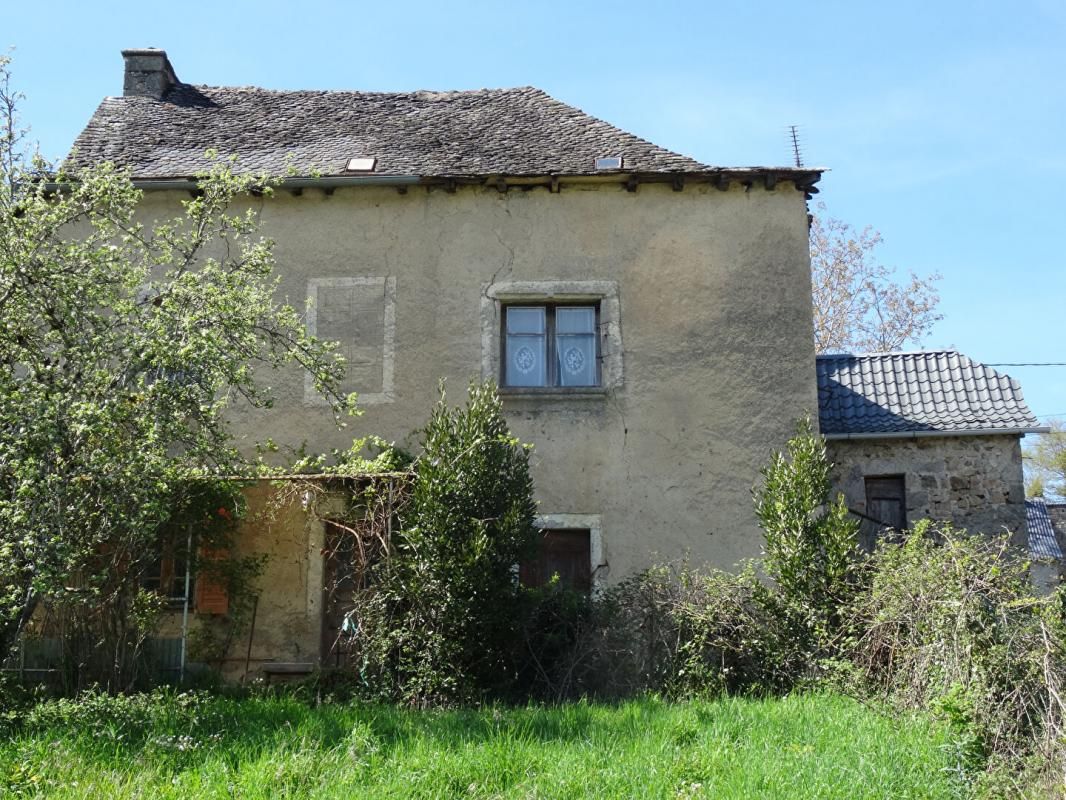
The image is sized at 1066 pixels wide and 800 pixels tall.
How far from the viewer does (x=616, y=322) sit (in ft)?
41.5

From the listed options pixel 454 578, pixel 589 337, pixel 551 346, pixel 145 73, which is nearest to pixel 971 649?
pixel 454 578

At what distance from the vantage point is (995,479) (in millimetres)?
13695

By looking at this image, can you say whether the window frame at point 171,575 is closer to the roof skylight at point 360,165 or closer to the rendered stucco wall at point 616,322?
the rendered stucco wall at point 616,322

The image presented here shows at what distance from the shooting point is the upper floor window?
500 inches

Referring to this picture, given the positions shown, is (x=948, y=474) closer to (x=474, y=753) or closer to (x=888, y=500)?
(x=888, y=500)

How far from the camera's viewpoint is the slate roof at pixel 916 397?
1372 cm

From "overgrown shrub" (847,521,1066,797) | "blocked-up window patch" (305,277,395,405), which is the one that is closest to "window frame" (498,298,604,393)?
"blocked-up window patch" (305,277,395,405)

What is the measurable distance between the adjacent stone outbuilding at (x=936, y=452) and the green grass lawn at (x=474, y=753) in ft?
19.6

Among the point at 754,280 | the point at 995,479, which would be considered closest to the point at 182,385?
the point at 754,280

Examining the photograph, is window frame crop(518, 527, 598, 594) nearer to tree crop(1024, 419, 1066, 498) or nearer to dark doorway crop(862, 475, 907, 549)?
dark doorway crop(862, 475, 907, 549)

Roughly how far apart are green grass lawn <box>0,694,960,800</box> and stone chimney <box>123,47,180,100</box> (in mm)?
10361

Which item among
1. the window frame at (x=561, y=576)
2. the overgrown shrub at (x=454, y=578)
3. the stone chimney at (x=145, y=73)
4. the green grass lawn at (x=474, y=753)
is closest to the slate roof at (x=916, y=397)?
the window frame at (x=561, y=576)

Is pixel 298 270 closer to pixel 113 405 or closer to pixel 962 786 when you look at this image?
pixel 113 405

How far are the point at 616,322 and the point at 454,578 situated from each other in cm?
429
